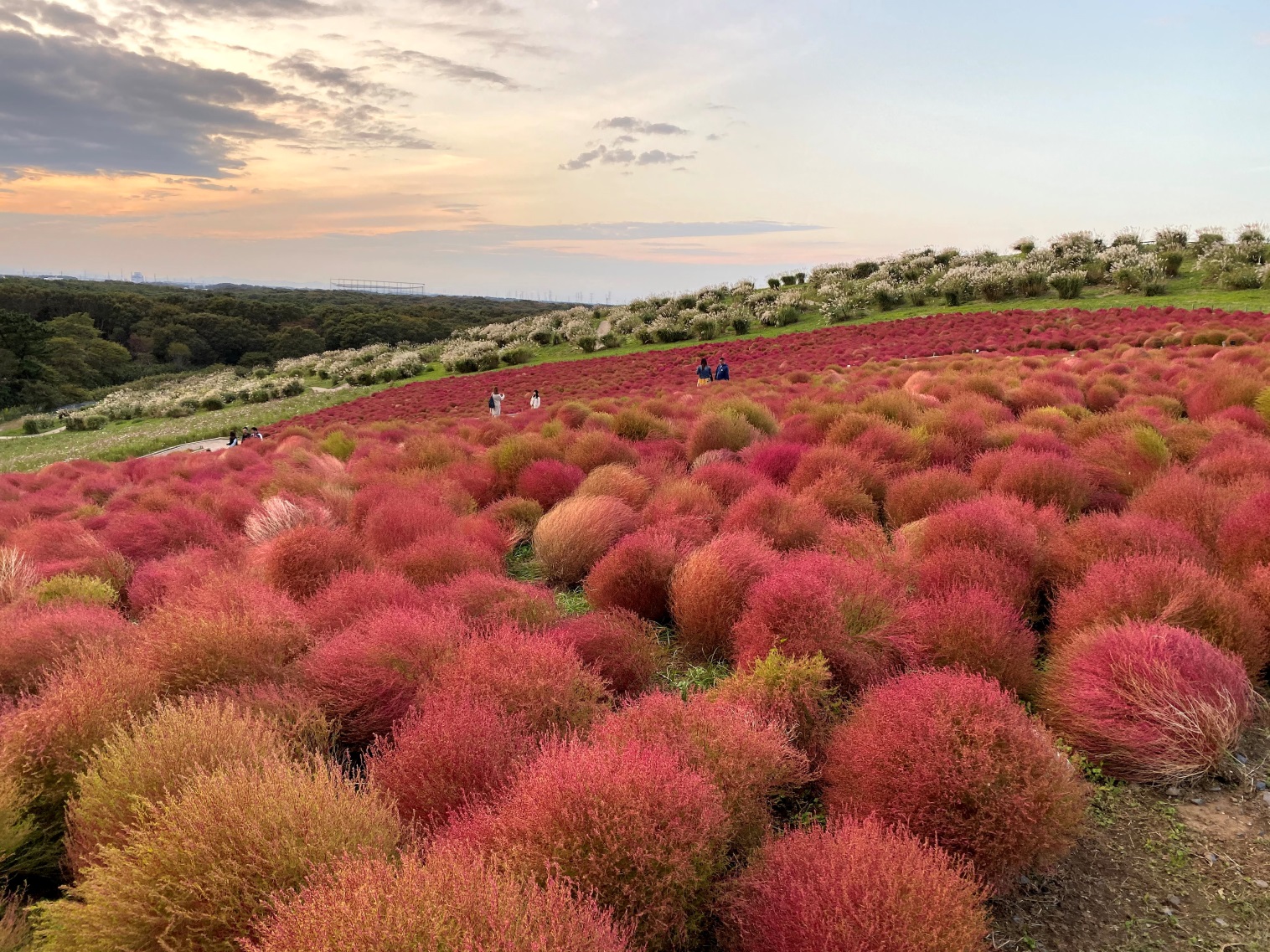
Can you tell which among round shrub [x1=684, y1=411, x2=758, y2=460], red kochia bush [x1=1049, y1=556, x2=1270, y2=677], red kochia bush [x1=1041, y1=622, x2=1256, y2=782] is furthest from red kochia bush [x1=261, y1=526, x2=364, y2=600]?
red kochia bush [x1=1049, y1=556, x2=1270, y2=677]

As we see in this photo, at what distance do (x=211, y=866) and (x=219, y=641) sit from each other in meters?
2.20

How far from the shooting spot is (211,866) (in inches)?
99.5

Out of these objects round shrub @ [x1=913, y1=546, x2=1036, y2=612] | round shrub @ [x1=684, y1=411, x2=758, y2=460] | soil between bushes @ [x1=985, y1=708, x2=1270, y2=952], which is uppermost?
round shrub @ [x1=684, y1=411, x2=758, y2=460]

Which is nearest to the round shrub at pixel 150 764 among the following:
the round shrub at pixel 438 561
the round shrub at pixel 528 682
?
the round shrub at pixel 528 682

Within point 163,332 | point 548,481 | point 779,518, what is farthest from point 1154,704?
point 163,332

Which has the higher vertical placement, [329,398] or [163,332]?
[163,332]

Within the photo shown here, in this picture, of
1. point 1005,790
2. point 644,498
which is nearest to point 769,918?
point 1005,790

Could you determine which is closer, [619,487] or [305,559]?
[305,559]

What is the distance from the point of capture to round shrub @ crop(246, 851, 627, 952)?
195cm

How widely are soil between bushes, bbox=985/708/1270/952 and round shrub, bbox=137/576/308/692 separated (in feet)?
14.1

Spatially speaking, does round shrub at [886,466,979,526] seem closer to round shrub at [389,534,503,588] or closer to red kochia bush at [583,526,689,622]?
red kochia bush at [583,526,689,622]

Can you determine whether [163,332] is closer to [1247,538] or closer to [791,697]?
[791,697]

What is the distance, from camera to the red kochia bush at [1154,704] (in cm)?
386

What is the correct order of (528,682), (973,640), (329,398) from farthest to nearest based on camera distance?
(329,398), (973,640), (528,682)
